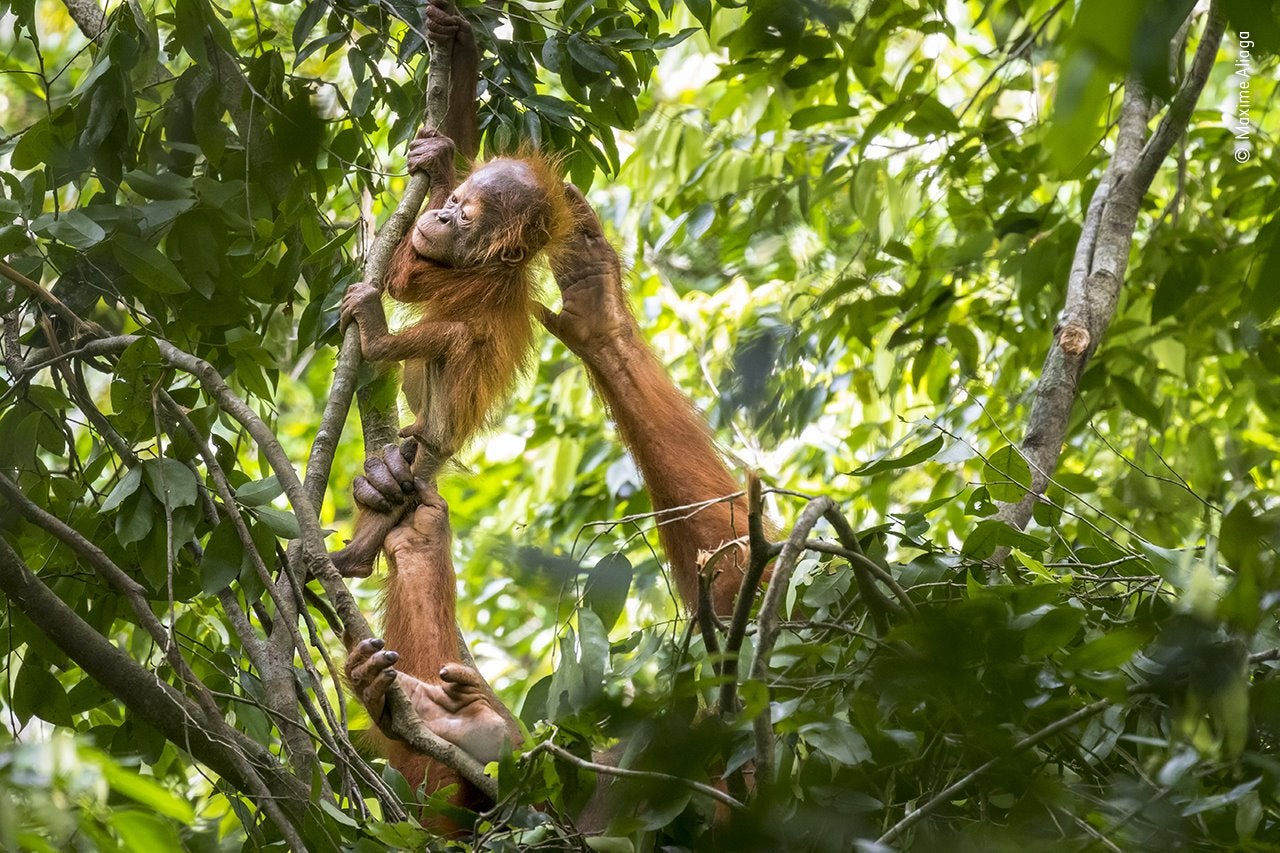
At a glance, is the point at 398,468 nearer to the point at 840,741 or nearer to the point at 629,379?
the point at 629,379

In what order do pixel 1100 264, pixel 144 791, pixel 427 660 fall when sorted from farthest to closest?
1. pixel 1100 264
2. pixel 427 660
3. pixel 144 791

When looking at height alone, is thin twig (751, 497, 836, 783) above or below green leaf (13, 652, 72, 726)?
below

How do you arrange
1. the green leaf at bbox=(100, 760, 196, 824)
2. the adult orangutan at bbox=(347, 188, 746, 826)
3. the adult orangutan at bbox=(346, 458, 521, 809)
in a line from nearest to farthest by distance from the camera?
1. the green leaf at bbox=(100, 760, 196, 824)
2. the adult orangutan at bbox=(346, 458, 521, 809)
3. the adult orangutan at bbox=(347, 188, 746, 826)

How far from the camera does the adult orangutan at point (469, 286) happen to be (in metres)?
3.20

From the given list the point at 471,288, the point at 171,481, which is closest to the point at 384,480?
the point at 471,288

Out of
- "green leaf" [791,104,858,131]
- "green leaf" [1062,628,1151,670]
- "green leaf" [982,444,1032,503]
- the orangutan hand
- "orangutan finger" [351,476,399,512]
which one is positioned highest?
"green leaf" [791,104,858,131]

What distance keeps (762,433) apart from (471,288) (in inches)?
35.6

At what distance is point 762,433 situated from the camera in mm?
3182

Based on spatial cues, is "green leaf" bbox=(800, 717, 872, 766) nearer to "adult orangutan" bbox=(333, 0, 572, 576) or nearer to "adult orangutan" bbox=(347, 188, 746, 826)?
"adult orangutan" bbox=(347, 188, 746, 826)

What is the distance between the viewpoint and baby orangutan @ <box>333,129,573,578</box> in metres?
3.23

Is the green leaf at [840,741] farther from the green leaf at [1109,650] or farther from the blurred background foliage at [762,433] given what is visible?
the green leaf at [1109,650]

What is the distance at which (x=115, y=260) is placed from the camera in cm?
239

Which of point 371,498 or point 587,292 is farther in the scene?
point 587,292

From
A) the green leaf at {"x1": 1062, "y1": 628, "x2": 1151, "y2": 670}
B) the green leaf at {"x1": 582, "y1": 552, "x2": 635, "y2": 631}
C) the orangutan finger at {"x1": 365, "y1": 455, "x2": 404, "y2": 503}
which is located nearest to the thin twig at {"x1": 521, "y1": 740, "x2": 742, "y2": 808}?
the green leaf at {"x1": 582, "y1": 552, "x2": 635, "y2": 631}
